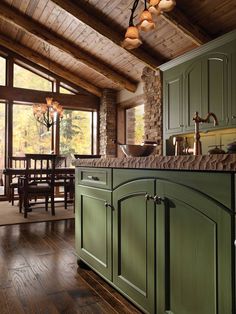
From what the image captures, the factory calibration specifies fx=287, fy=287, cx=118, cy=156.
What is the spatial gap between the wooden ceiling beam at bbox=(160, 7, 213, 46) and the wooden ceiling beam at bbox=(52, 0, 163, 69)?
1.16 m

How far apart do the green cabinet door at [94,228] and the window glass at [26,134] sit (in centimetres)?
488

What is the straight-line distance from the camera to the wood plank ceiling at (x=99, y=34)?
3971 mm

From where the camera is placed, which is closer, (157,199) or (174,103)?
(157,199)

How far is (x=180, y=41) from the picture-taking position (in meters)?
4.57

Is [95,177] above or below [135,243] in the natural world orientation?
above

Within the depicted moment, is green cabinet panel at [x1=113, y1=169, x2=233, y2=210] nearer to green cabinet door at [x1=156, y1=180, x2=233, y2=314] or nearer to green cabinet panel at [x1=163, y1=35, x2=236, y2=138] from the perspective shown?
green cabinet door at [x1=156, y1=180, x2=233, y2=314]

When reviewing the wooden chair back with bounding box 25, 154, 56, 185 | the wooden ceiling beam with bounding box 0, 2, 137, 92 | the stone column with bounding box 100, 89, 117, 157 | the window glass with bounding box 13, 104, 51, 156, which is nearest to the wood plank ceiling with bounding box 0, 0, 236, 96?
the wooden ceiling beam with bounding box 0, 2, 137, 92

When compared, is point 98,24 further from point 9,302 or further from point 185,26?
point 9,302

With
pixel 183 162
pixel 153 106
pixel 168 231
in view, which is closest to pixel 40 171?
pixel 153 106

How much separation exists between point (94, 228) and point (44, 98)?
561 centimetres

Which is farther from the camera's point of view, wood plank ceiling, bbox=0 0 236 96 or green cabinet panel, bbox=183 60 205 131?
wood plank ceiling, bbox=0 0 236 96

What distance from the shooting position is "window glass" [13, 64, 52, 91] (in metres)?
6.89

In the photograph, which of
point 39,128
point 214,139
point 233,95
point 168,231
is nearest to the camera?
point 168,231

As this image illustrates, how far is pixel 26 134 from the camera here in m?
6.86
